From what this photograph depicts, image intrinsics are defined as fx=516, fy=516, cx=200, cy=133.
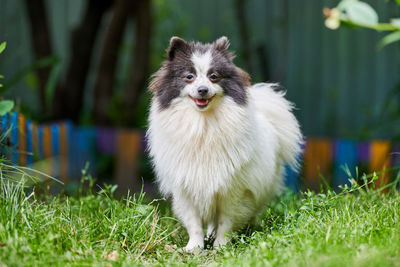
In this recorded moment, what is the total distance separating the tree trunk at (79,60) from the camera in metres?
8.03

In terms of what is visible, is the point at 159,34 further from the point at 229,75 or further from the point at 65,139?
the point at 229,75

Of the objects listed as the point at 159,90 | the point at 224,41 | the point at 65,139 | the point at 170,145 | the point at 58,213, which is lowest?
the point at 65,139

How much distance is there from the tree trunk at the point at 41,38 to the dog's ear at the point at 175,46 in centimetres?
452

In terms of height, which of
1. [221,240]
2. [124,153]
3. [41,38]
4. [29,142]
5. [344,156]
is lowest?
[124,153]

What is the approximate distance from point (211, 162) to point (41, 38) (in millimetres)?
5163

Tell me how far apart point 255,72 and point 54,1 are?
4.08 meters

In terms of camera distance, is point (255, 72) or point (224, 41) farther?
point (255, 72)

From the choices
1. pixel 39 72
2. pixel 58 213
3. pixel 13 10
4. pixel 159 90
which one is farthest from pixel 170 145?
pixel 13 10

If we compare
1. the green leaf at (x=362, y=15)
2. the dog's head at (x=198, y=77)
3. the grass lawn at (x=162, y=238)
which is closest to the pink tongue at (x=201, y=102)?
the dog's head at (x=198, y=77)

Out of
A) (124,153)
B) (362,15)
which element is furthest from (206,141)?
(124,153)

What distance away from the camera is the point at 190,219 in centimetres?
351

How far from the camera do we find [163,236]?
10.8ft

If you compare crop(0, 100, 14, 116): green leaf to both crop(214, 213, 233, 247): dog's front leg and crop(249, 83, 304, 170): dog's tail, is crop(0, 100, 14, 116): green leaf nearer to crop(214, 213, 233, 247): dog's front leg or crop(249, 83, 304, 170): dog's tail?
crop(214, 213, 233, 247): dog's front leg

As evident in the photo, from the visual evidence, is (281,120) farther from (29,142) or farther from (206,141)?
(29,142)
